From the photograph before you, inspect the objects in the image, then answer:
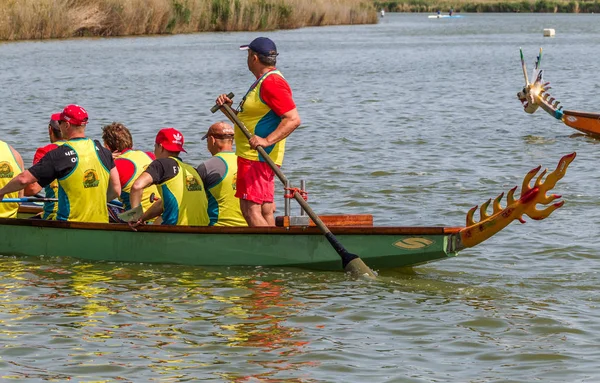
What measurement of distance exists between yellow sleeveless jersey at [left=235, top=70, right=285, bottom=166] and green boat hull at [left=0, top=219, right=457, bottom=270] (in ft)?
2.39

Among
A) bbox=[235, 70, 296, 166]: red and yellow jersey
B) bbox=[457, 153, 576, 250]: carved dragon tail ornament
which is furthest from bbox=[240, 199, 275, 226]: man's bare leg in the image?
bbox=[457, 153, 576, 250]: carved dragon tail ornament

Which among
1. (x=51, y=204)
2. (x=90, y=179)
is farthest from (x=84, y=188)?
(x=51, y=204)

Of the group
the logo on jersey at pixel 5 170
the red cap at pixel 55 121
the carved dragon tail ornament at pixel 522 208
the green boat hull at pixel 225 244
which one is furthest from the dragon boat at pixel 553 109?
the logo on jersey at pixel 5 170

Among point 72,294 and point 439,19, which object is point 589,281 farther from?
point 439,19

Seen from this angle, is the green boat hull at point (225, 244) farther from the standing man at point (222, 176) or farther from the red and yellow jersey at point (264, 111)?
the red and yellow jersey at point (264, 111)

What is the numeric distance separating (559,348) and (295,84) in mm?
26106

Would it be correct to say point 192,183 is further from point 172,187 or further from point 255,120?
point 255,120

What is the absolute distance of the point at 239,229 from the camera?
985cm

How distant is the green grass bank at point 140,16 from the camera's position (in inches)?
1789

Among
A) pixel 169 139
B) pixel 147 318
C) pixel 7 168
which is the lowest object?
pixel 147 318

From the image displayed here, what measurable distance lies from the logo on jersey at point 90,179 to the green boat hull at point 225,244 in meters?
0.39

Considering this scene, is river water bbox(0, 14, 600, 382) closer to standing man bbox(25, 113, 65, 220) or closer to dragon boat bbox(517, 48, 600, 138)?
dragon boat bbox(517, 48, 600, 138)

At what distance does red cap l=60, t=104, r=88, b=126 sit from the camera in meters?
9.80

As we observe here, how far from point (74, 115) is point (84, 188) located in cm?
74
